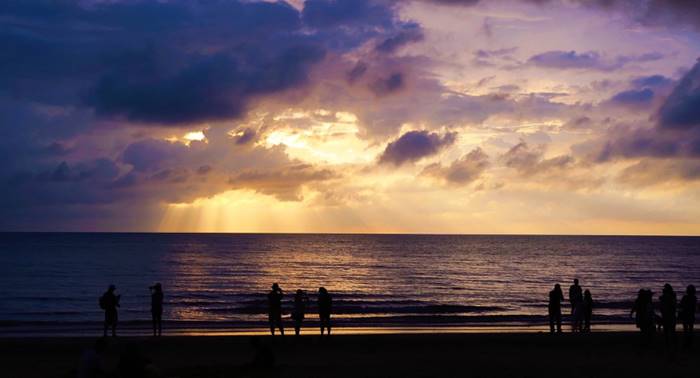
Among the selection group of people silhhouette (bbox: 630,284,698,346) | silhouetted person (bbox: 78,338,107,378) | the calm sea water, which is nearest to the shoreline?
the calm sea water

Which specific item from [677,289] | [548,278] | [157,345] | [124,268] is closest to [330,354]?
[157,345]

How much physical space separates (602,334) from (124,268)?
67386 mm

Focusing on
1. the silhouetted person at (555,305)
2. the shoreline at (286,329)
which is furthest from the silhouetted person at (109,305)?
the silhouetted person at (555,305)

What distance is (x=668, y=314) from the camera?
19453mm

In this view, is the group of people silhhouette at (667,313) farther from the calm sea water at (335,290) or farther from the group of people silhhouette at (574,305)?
the calm sea water at (335,290)

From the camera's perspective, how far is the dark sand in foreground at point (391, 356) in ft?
53.3

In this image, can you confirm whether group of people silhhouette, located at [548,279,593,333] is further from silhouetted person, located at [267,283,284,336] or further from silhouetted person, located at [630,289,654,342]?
silhouetted person, located at [267,283,284,336]

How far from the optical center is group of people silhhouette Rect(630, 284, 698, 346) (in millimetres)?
19484

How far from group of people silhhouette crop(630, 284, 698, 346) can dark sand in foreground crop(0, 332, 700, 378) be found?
0.50 meters

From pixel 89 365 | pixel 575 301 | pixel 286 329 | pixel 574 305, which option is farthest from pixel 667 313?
pixel 89 365

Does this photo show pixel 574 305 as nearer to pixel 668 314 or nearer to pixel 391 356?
pixel 668 314

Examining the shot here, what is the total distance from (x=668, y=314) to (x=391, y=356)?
28.5ft

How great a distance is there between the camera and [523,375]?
16.0 metres

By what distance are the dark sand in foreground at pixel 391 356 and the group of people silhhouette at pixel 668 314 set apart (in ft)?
1.66
